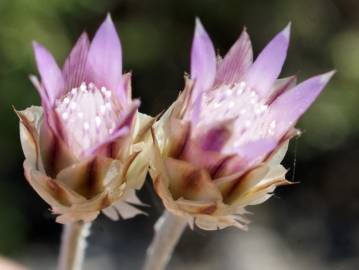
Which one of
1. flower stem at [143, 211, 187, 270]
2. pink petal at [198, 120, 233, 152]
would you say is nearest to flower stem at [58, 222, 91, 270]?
flower stem at [143, 211, 187, 270]

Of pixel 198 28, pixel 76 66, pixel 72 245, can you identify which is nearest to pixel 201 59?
pixel 198 28

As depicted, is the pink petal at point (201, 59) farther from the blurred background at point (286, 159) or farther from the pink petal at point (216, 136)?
the blurred background at point (286, 159)

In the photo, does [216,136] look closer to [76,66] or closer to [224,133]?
[224,133]

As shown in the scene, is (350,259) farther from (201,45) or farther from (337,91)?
(201,45)

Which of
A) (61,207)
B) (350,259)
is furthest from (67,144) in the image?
(350,259)

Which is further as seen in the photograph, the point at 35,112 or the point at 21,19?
the point at 21,19

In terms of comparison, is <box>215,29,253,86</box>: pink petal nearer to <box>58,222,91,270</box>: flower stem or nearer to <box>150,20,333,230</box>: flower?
<box>150,20,333,230</box>: flower

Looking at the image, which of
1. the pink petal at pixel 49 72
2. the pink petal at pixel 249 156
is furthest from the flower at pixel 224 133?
the pink petal at pixel 49 72
